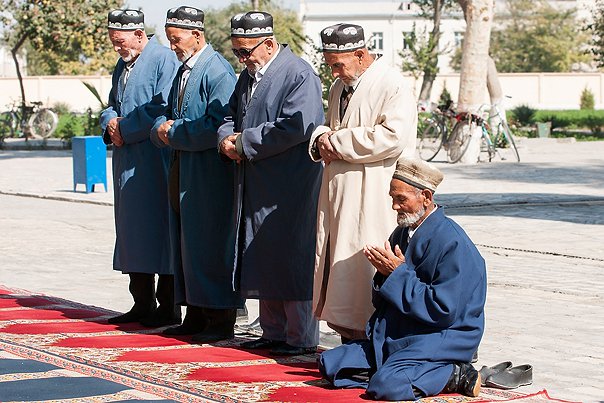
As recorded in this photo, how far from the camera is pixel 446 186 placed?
19578mm

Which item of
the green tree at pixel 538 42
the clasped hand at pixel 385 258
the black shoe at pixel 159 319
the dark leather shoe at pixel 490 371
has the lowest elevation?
the black shoe at pixel 159 319

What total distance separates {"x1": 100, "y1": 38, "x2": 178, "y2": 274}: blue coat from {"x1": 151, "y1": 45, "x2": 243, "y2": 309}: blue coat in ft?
1.02

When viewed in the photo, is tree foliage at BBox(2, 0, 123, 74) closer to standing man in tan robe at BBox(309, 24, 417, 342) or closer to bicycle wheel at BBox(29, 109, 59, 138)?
bicycle wheel at BBox(29, 109, 59, 138)

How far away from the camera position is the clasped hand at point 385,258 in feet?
20.7

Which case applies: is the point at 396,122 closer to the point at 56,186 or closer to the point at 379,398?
the point at 379,398

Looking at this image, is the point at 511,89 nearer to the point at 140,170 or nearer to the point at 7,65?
the point at 7,65

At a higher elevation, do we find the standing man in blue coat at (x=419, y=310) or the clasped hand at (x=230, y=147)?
the clasped hand at (x=230, y=147)

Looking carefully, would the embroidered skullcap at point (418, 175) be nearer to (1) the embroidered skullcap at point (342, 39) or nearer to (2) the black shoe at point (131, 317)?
(1) the embroidered skullcap at point (342, 39)

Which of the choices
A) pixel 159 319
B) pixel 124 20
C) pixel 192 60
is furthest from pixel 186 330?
pixel 124 20

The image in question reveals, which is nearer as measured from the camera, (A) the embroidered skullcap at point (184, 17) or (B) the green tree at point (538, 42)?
(A) the embroidered skullcap at point (184, 17)

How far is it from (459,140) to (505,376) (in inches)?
757

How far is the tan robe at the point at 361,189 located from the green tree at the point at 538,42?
66766 millimetres

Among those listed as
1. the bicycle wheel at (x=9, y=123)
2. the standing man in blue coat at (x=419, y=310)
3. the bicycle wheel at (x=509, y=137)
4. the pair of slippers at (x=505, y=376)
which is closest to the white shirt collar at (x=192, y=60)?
the standing man in blue coat at (x=419, y=310)

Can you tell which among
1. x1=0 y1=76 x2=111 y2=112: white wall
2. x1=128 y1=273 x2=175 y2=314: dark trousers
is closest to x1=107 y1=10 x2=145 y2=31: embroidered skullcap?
x1=128 y1=273 x2=175 y2=314: dark trousers
